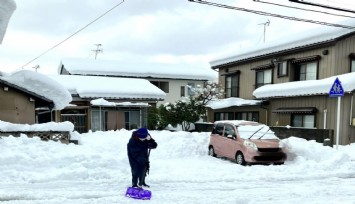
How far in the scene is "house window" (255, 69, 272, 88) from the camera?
22656 millimetres

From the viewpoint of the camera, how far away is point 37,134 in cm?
1220

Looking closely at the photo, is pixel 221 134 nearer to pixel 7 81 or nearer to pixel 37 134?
pixel 37 134

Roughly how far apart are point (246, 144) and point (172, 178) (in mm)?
3579

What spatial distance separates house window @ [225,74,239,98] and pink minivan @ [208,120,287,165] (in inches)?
519

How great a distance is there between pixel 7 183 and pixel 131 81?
2063 centimetres

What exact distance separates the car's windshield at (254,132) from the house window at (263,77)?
431 inches

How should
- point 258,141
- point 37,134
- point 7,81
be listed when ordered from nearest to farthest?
1. point 258,141
2. point 37,134
3. point 7,81

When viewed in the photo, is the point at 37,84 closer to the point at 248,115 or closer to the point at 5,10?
the point at 5,10

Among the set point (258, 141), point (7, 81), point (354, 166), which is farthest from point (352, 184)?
point (7, 81)

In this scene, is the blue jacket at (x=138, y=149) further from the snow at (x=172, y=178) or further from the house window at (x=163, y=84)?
the house window at (x=163, y=84)

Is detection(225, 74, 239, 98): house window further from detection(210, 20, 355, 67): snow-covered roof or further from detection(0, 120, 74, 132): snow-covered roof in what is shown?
detection(0, 120, 74, 132): snow-covered roof

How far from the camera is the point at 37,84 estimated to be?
14.8m

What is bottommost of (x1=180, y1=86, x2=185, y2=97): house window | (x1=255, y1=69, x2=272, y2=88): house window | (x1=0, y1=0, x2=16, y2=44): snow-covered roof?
(x1=180, y1=86, x2=185, y2=97): house window

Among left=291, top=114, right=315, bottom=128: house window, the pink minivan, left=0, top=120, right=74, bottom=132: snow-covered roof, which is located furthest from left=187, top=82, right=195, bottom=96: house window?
left=0, top=120, right=74, bottom=132: snow-covered roof
